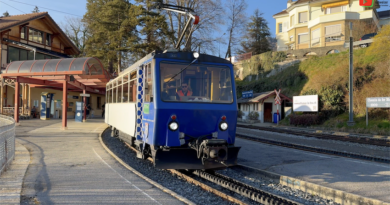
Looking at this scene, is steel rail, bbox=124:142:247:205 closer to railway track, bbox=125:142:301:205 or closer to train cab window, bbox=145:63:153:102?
railway track, bbox=125:142:301:205

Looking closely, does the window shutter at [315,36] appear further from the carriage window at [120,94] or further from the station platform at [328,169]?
the carriage window at [120,94]

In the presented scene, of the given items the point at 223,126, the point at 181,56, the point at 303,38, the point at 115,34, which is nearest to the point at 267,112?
the point at 303,38

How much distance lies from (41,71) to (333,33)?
3144 centimetres

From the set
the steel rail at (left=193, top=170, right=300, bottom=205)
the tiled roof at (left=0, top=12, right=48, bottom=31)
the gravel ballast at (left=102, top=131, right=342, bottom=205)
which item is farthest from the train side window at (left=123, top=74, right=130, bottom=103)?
the tiled roof at (left=0, top=12, right=48, bottom=31)

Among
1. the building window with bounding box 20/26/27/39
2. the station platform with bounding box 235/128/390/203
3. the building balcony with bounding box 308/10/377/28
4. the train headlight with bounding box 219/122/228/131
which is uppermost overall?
the building balcony with bounding box 308/10/377/28

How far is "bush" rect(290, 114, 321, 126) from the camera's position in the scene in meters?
23.2

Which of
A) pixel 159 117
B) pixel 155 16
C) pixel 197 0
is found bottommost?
pixel 159 117

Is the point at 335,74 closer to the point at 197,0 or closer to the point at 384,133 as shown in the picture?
the point at 384,133

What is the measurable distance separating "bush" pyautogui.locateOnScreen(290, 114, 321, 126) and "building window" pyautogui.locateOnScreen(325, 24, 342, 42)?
16.1m

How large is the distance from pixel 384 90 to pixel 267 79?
17.0 meters

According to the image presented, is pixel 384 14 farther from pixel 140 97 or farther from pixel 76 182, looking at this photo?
pixel 76 182

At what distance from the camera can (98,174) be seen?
24.4ft

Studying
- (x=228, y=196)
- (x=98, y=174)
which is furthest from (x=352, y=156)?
(x=98, y=174)

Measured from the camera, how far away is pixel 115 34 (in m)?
35.3
